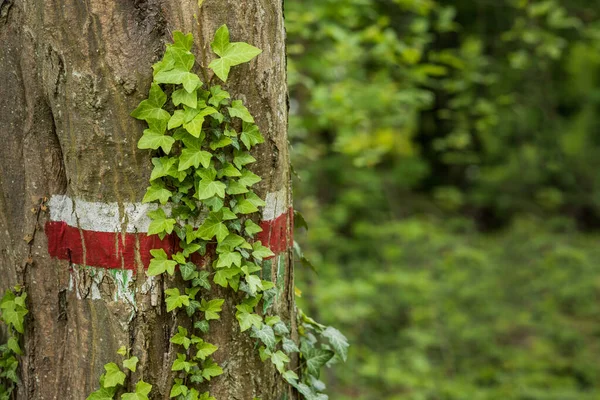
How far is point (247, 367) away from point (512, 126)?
9.53 m

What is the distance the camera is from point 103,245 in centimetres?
161

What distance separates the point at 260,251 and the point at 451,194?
794cm

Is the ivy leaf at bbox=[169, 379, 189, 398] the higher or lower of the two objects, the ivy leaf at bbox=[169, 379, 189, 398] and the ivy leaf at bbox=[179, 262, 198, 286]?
the lower

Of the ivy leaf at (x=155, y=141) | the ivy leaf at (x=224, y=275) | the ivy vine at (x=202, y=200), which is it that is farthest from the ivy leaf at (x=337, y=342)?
the ivy leaf at (x=155, y=141)

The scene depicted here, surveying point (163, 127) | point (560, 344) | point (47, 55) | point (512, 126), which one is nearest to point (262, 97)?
point (163, 127)

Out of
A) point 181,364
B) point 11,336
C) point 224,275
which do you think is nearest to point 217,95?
point 224,275

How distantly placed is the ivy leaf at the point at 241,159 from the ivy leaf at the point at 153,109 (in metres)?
0.21

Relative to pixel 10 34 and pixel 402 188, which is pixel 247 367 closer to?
pixel 10 34

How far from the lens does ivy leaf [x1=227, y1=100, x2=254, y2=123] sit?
1552mm

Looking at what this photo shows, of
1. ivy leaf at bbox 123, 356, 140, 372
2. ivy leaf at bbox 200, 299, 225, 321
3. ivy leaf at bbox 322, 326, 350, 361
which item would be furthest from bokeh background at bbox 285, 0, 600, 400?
ivy leaf at bbox 123, 356, 140, 372

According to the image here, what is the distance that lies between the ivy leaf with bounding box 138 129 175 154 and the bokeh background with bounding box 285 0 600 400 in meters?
2.72

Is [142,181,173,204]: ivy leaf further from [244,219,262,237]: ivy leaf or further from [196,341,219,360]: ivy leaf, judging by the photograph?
[196,341,219,360]: ivy leaf

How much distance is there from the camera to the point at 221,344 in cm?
170

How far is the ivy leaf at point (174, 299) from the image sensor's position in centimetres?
160
